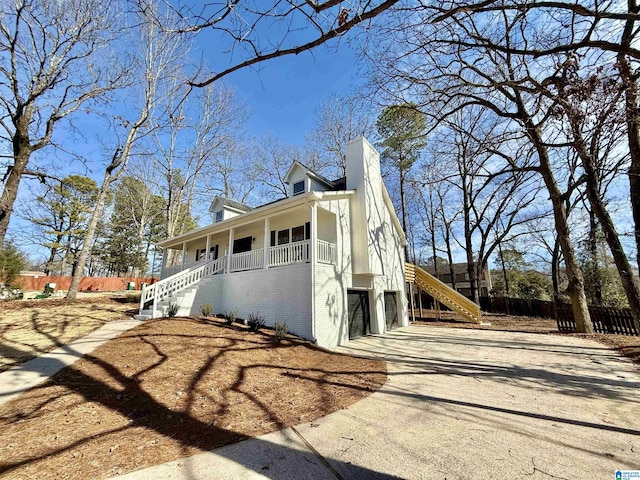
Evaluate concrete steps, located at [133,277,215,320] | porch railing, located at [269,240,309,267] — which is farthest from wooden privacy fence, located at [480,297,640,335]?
concrete steps, located at [133,277,215,320]

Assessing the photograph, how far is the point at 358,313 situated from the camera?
1109 centimetres

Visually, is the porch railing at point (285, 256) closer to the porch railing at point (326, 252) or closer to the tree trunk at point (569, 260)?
the porch railing at point (326, 252)

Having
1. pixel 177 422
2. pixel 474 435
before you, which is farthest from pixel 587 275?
pixel 177 422

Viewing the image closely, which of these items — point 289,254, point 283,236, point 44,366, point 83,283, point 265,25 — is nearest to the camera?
point 265,25

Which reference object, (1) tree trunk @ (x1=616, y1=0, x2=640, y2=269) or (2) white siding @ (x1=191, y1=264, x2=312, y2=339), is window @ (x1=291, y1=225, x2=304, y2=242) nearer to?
(2) white siding @ (x1=191, y1=264, x2=312, y2=339)

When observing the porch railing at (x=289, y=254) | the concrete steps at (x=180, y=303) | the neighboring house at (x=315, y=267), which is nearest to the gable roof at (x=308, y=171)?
the neighboring house at (x=315, y=267)

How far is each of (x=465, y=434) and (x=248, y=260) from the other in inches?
370

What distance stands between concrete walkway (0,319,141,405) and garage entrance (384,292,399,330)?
410 inches

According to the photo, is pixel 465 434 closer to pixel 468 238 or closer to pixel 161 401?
pixel 161 401

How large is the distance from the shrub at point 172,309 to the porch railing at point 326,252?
5931 mm

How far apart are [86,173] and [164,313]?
8270 millimetres

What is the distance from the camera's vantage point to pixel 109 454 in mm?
2799

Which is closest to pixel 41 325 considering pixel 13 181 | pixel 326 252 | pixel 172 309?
pixel 172 309

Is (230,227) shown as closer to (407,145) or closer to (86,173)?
(86,173)
